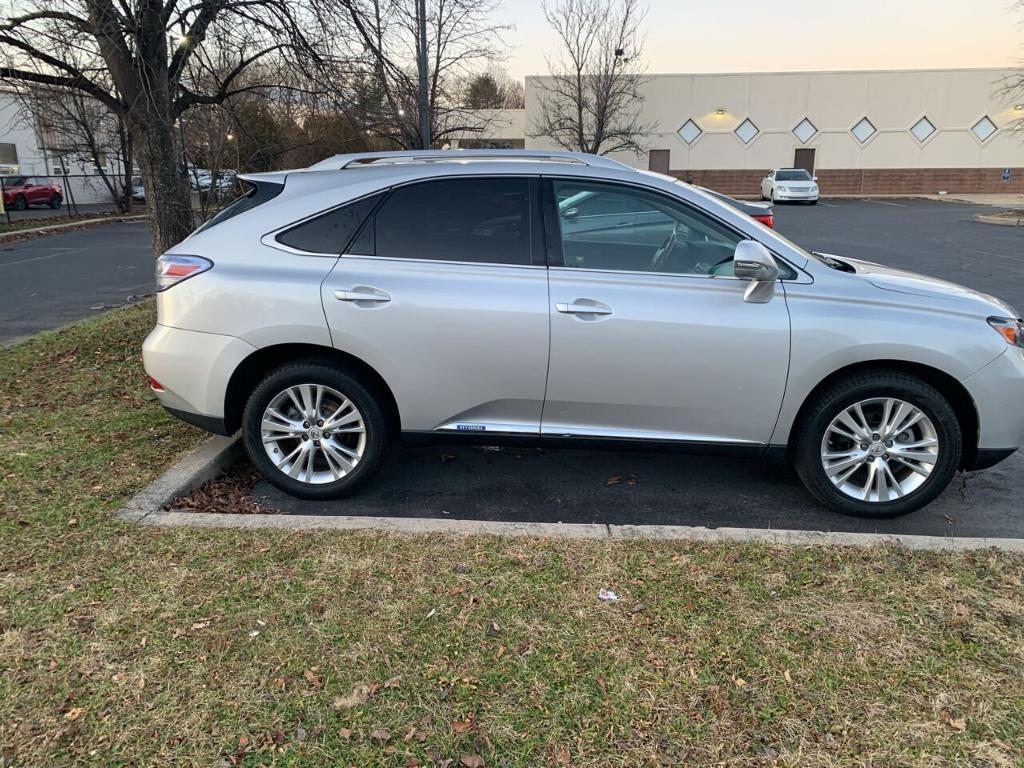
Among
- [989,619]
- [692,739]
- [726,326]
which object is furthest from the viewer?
[726,326]

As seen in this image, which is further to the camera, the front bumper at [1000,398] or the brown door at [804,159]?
the brown door at [804,159]

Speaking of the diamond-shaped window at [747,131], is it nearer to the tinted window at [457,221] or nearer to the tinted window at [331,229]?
the tinted window at [457,221]

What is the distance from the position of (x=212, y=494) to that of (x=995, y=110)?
5017cm

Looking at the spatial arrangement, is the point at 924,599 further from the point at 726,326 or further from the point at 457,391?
the point at 457,391

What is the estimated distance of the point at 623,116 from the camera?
129 feet

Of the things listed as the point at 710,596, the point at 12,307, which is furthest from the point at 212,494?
the point at 12,307

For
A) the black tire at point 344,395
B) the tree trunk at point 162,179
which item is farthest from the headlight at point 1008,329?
the tree trunk at point 162,179

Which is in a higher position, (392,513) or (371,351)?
(371,351)

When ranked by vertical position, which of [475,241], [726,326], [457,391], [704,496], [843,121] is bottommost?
[704,496]

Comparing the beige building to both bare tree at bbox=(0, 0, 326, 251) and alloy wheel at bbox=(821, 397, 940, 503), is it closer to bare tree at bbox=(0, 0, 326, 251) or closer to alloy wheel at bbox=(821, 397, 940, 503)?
bare tree at bbox=(0, 0, 326, 251)

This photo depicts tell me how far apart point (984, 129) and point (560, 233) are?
48553 millimetres

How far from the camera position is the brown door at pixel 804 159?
42.0 metres

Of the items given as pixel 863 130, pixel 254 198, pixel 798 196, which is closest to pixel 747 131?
pixel 863 130

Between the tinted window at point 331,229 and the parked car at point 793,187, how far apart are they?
3550 cm
